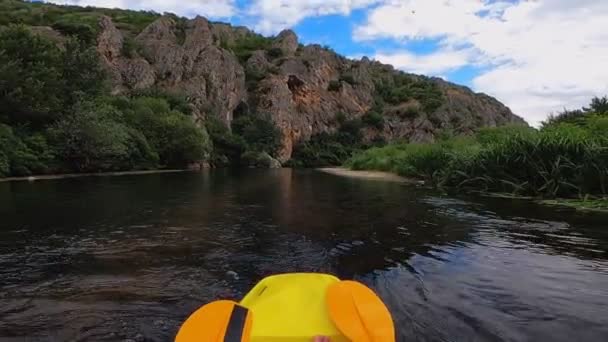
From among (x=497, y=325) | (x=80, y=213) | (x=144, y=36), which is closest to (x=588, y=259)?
(x=497, y=325)

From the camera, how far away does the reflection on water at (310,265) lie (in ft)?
12.9

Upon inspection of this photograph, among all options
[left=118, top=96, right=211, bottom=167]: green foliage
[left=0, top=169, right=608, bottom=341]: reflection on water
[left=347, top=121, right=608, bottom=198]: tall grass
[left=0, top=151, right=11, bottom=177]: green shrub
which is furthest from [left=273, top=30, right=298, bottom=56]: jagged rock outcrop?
[left=0, top=169, right=608, bottom=341]: reflection on water

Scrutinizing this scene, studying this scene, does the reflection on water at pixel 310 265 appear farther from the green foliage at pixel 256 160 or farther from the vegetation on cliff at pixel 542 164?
the green foliage at pixel 256 160

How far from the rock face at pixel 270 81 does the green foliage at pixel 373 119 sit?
Answer: 1121 mm

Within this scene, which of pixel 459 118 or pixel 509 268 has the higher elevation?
pixel 459 118

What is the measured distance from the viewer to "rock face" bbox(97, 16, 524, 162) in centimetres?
6278

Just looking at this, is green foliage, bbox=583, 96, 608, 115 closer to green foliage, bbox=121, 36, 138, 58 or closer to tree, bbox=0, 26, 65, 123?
tree, bbox=0, 26, 65, 123

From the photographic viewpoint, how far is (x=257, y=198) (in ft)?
50.6

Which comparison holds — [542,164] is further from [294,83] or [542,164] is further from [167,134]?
[294,83]

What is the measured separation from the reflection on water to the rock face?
4984 cm

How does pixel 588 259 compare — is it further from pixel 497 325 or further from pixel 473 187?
pixel 473 187

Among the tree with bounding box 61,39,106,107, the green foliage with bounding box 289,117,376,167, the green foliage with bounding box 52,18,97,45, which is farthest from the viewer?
the green foliage with bounding box 289,117,376,167

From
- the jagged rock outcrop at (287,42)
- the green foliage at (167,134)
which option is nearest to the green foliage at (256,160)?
the green foliage at (167,134)

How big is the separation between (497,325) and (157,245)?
5.15 m
